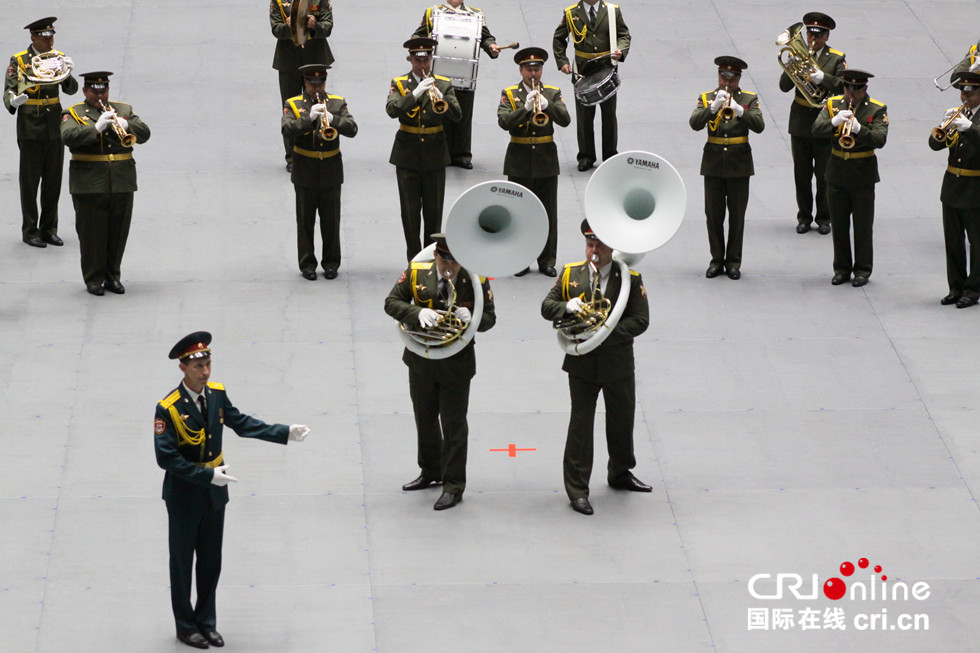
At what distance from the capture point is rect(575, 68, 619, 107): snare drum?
14.8 metres

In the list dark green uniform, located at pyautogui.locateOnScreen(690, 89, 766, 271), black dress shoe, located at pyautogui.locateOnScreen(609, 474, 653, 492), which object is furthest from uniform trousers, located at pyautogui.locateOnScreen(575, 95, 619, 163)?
black dress shoe, located at pyautogui.locateOnScreen(609, 474, 653, 492)

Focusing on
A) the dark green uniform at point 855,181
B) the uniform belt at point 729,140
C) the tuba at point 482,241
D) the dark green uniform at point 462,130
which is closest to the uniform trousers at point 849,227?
the dark green uniform at point 855,181

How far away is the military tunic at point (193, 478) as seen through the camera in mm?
8484

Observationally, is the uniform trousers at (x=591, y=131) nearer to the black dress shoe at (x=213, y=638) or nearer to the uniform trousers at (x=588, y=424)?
the uniform trousers at (x=588, y=424)

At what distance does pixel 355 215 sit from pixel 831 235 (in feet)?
14.1

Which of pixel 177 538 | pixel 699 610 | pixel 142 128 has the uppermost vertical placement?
pixel 142 128

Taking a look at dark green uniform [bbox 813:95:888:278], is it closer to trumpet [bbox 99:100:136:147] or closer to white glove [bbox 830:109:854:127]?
white glove [bbox 830:109:854:127]

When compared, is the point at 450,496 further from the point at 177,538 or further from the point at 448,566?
the point at 177,538

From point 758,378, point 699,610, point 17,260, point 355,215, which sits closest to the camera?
point 699,610

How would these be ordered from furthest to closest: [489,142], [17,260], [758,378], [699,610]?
[489,142] < [17,260] < [758,378] < [699,610]

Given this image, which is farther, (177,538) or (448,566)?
(448,566)

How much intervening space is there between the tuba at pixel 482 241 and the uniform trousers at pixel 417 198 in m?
3.48

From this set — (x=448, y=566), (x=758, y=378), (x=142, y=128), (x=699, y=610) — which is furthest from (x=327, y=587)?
(x=142, y=128)

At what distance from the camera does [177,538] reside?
867 centimetres
